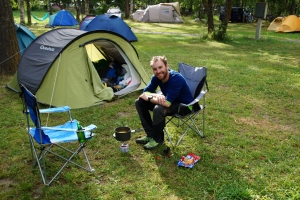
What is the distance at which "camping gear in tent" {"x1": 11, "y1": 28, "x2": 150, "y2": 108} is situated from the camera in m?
5.02

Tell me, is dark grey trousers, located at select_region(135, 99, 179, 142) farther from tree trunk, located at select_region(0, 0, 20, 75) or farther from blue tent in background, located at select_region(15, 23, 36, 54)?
blue tent in background, located at select_region(15, 23, 36, 54)

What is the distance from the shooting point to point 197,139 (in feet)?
13.1

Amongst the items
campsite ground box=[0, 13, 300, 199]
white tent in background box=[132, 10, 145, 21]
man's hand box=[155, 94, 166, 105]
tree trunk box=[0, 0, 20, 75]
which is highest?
white tent in background box=[132, 10, 145, 21]

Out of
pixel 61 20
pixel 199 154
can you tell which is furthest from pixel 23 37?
pixel 61 20

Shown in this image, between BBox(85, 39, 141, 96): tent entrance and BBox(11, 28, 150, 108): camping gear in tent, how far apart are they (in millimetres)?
145

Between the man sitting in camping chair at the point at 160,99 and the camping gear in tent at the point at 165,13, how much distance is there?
2170 cm

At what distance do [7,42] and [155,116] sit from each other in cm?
486

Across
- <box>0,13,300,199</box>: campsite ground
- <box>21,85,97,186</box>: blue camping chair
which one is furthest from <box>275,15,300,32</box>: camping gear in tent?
<box>21,85,97,186</box>: blue camping chair

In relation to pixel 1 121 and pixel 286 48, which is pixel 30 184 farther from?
pixel 286 48

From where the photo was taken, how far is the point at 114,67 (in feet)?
21.7

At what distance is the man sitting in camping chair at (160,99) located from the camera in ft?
11.4

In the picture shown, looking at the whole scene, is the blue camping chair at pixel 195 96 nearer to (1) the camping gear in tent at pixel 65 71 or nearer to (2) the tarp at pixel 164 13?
(1) the camping gear in tent at pixel 65 71

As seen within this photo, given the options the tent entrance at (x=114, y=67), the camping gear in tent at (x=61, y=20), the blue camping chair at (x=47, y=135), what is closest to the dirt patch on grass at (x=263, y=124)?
the tent entrance at (x=114, y=67)

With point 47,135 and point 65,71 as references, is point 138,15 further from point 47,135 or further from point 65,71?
point 47,135
